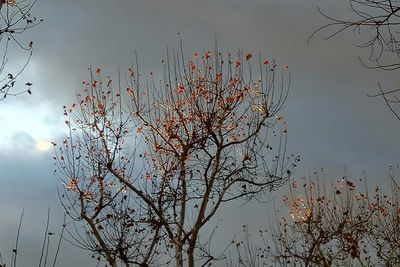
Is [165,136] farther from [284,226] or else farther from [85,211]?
[284,226]

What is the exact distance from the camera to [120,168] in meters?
16.1

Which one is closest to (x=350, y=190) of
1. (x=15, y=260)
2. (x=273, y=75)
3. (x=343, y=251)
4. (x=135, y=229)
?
(x=343, y=251)

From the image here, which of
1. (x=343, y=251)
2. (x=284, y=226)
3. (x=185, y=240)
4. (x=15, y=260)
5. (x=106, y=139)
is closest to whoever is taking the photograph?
(x=15, y=260)

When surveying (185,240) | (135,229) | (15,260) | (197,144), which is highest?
(197,144)

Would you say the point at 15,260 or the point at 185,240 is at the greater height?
the point at 185,240

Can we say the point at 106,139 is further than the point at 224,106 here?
Yes

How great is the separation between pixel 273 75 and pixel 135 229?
5.96m

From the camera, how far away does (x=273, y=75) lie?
46.7 feet

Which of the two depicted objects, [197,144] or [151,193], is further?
[151,193]

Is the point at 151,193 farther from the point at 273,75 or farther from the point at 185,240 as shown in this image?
the point at 273,75

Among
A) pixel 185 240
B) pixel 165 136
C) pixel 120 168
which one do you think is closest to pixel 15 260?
pixel 185 240

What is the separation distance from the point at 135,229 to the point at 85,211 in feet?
5.77

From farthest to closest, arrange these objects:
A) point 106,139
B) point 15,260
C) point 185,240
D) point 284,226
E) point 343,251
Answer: point 284,226 < point 343,251 < point 106,139 < point 185,240 < point 15,260

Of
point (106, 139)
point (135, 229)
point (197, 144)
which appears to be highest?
point (106, 139)
